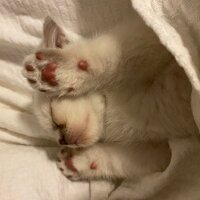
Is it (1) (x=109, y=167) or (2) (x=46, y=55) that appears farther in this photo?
(1) (x=109, y=167)

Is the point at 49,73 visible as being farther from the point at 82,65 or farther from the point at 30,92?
the point at 30,92

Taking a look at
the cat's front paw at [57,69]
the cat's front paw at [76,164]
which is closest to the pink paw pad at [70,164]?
the cat's front paw at [76,164]

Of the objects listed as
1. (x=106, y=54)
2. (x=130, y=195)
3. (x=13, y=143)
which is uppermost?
(x=106, y=54)

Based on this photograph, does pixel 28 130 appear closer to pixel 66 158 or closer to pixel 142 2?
pixel 66 158

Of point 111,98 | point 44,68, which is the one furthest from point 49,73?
point 111,98

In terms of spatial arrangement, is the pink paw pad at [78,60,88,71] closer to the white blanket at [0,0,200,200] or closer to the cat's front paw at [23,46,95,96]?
the cat's front paw at [23,46,95,96]

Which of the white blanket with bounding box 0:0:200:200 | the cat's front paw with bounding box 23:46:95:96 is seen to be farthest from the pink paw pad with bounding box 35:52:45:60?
the white blanket with bounding box 0:0:200:200

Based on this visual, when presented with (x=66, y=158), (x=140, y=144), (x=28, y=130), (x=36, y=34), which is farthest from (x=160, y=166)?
(x=36, y=34)

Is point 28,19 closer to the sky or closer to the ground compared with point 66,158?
closer to the sky
